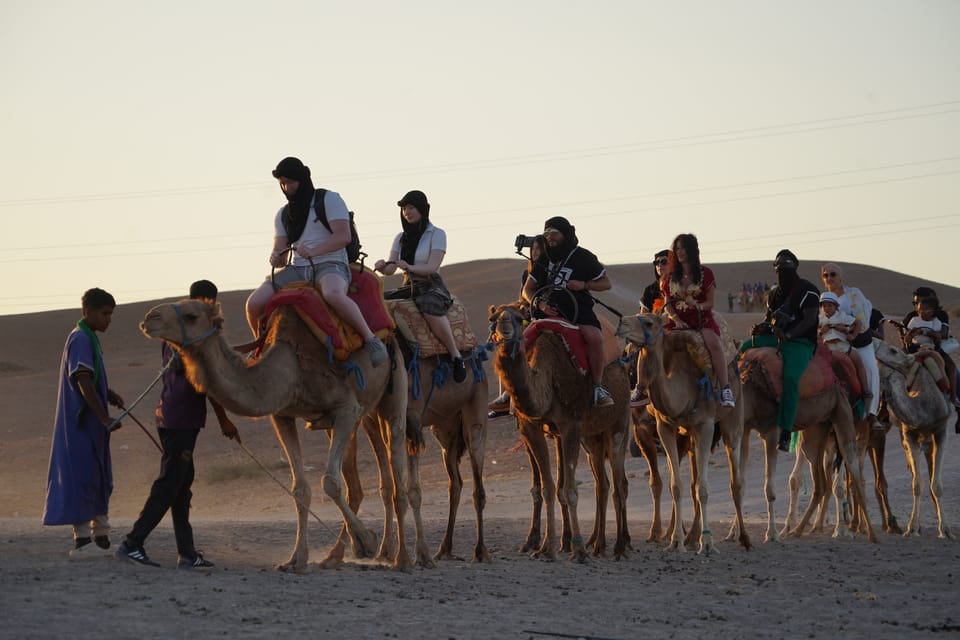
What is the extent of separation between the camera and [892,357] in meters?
16.6

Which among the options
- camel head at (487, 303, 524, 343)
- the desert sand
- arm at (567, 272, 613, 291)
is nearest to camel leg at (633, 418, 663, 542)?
the desert sand

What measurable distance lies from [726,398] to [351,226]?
4.55 meters

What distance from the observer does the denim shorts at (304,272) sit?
11.1 m

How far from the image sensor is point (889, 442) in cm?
2586

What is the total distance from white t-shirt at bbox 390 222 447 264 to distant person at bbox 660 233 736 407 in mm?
2756

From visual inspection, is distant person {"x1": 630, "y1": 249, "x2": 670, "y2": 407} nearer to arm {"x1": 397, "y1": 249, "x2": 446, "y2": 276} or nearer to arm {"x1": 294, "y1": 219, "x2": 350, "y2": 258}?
arm {"x1": 397, "y1": 249, "x2": 446, "y2": 276}

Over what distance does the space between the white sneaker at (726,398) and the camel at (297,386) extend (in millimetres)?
3730

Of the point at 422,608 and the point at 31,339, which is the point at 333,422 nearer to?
the point at 422,608

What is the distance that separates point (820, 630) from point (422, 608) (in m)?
2.80

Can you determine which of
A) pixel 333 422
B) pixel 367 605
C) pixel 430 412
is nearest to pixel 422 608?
pixel 367 605

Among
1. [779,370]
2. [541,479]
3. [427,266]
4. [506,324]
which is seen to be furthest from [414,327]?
[779,370]

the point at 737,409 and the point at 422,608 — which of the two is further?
the point at 737,409

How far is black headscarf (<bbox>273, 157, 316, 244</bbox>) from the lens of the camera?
11148 mm

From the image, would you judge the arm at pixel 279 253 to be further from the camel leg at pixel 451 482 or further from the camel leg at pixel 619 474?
the camel leg at pixel 619 474
